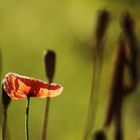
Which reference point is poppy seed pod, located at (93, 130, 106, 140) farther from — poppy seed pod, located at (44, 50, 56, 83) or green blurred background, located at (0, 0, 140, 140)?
green blurred background, located at (0, 0, 140, 140)

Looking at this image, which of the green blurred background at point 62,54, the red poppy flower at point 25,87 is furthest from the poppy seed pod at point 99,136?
the green blurred background at point 62,54

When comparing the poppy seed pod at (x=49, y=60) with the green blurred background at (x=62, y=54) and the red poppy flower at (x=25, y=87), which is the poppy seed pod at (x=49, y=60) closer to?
the red poppy flower at (x=25, y=87)

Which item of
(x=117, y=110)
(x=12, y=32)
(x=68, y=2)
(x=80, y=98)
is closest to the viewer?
(x=117, y=110)

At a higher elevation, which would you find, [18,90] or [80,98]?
[18,90]

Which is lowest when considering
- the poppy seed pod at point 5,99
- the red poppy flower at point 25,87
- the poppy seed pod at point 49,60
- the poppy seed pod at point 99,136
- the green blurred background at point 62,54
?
the green blurred background at point 62,54

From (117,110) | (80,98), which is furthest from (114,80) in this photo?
(80,98)

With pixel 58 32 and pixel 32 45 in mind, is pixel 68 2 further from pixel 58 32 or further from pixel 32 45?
pixel 32 45
